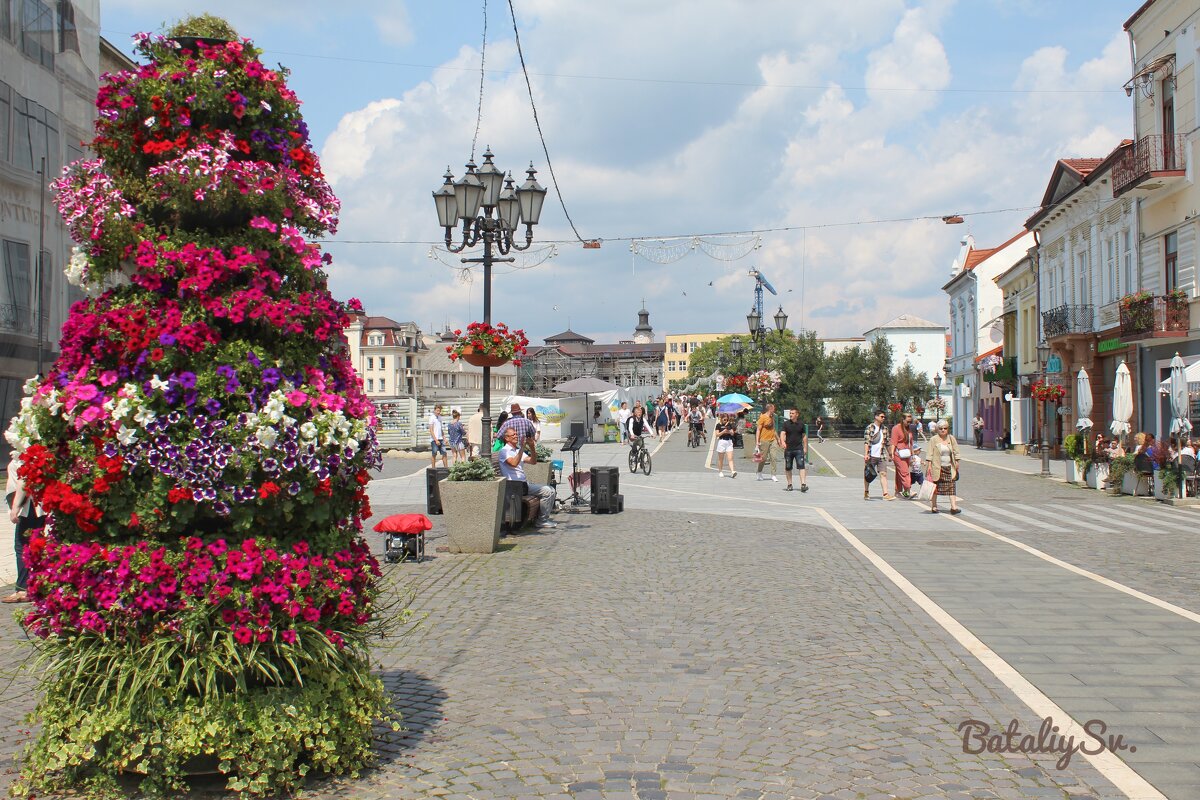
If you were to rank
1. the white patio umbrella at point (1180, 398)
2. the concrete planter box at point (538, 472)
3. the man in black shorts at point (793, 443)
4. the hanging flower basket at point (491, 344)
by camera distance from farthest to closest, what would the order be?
the man in black shorts at point (793, 443) → the white patio umbrella at point (1180, 398) → the concrete planter box at point (538, 472) → the hanging flower basket at point (491, 344)

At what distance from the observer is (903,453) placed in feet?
67.7

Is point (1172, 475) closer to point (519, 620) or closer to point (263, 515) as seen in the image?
point (519, 620)

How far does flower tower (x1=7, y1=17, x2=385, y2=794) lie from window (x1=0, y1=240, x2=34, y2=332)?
1721 centimetres

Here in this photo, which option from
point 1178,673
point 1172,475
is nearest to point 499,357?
point 1178,673

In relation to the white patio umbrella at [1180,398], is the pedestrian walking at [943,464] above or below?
below

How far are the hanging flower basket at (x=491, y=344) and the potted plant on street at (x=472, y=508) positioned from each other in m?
1.72

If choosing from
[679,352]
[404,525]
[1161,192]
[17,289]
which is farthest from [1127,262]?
[679,352]

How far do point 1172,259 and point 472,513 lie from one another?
76.2ft

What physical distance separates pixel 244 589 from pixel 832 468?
28501 mm

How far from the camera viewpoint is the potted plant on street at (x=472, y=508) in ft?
40.8

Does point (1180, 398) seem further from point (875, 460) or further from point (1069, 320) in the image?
point (1069, 320)

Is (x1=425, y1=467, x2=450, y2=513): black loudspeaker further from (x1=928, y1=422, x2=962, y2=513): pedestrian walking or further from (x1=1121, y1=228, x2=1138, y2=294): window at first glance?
(x1=1121, y1=228, x2=1138, y2=294): window

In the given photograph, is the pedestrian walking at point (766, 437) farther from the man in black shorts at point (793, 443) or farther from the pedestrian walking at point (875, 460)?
the pedestrian walking at point (875, 460)

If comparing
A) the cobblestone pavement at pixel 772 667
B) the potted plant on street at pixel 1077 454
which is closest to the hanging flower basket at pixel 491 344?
the cobblestone pavement at pixel 772 667
